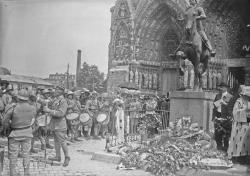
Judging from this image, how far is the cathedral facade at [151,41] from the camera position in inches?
945

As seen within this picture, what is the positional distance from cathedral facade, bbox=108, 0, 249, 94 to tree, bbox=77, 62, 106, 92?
12.4 ft

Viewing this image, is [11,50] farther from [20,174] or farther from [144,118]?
[144,118]

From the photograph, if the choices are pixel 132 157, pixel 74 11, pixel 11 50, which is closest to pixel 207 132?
pixel 132 157

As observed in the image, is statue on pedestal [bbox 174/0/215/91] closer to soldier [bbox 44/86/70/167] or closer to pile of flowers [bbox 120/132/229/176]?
pile of flowers [bbox 120/132/229/176]

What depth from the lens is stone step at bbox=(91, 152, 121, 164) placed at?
31.6 ft

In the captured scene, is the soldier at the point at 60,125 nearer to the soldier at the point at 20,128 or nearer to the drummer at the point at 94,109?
the soldier at the point at 20,128

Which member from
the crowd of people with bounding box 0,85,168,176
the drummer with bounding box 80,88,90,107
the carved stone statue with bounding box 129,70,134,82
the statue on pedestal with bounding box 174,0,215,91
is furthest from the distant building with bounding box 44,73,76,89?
the statue on pedestal with bounding box 174,0,215,91

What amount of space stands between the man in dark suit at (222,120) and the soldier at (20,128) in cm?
519

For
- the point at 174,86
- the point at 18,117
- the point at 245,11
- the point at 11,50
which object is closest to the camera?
the point at 18,117

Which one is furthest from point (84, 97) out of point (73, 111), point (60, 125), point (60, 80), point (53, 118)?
point (60, 80)

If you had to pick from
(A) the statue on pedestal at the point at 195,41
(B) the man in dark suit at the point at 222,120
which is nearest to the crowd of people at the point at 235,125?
(B) the man in dark suit at the point at 222,120

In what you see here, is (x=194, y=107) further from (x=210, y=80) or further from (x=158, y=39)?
(x=158, y=39)

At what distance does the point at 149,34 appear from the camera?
2638 cm

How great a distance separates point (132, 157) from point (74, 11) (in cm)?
449
